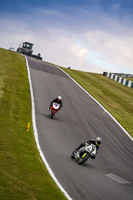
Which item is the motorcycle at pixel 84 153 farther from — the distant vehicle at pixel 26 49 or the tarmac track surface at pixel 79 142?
the distant vehicle at pixel 26 49

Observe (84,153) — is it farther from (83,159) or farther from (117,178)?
(117,178)

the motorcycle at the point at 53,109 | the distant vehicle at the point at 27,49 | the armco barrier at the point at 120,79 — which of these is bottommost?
the motorcycle at the point at 53,109

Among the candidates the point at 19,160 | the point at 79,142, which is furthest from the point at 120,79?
the point at 19,160

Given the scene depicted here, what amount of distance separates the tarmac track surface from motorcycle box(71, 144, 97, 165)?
26cm

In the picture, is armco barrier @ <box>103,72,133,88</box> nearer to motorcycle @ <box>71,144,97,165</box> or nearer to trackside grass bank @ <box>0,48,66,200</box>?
trackside grass bank @ <box>0,48,66,200</box>

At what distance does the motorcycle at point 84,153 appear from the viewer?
13.7 m

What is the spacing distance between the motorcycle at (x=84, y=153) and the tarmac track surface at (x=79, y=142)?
0.87ft

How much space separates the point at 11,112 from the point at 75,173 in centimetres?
747

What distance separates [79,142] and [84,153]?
3.27 metres

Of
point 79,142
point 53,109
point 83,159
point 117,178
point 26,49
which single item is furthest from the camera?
point 26,49

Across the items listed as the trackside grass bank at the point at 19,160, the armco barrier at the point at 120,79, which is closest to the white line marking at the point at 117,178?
A: the trackside grass bank at the point at 19,160

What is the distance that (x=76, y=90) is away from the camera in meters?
32.6

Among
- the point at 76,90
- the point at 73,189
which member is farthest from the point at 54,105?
the point at 76,90

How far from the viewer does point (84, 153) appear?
13.8 metres
